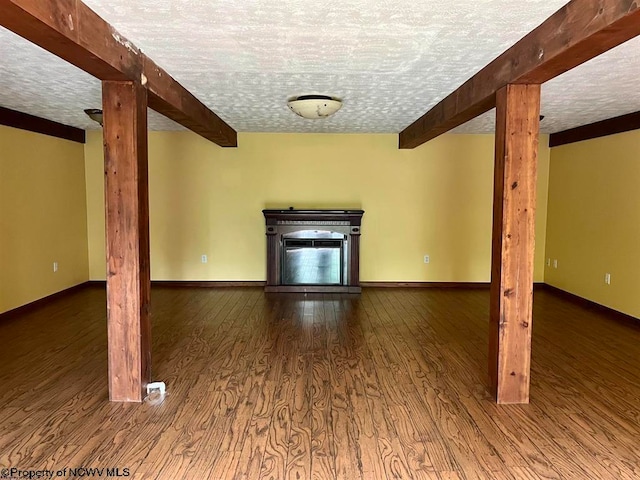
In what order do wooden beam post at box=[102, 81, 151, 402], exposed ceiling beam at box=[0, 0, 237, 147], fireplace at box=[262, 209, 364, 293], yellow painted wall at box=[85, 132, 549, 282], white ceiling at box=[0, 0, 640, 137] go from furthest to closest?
yellow painted wall at box=[85, 132, 549, 282]
fireplace at box=[262, 209, 364, 293]
wooden beam post at box=[102, 81, 151, 402]
white ceiling at box=[0, 0, 640, 137]
exposed ceiling beam at box=[0, 0, 237, 147]

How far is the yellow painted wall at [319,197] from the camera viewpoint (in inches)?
262

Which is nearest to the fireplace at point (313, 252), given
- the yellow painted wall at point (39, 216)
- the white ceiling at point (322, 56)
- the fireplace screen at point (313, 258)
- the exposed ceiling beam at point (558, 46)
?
the fireplace screen at point (313, 258)

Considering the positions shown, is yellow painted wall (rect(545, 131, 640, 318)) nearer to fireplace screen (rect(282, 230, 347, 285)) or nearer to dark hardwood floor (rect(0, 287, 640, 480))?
dark hardwood floor (rect(0, 287, 640, 480))

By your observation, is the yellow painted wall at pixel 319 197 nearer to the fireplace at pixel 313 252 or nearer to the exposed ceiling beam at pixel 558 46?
the fireplace at pixel 313 252

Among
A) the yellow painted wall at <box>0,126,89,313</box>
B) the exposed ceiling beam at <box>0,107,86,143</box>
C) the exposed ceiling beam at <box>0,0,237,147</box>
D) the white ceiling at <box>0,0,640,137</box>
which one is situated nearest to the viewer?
the exposed ceiling beam at <box>0,0,237,147</box>

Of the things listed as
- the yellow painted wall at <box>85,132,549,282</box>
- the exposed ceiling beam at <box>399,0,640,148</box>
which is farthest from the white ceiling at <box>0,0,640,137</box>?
the yellow painted wall at <box>85,132,549,282</box>

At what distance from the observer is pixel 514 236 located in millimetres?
2916

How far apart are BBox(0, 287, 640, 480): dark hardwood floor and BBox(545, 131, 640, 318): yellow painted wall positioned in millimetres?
617

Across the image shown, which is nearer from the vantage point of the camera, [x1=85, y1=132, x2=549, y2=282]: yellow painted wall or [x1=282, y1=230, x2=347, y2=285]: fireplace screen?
[x1=282, y1=230, x2=347, y2=285]: fireplace screen

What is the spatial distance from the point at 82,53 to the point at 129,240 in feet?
3.69

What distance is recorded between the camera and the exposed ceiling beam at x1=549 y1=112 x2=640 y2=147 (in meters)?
4.89

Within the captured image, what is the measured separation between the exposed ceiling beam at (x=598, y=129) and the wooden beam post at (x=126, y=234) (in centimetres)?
492

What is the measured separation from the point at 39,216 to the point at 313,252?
3481 millimetres

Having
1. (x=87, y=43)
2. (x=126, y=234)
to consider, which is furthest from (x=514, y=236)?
(x=87, y=43)
